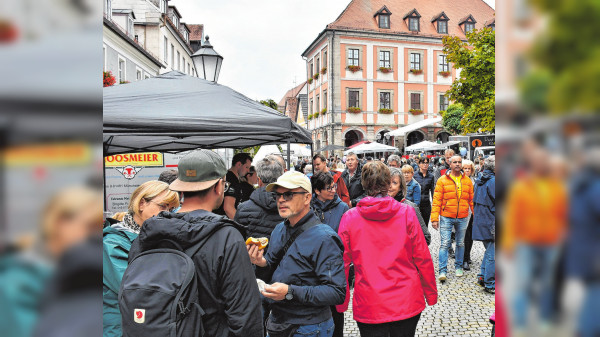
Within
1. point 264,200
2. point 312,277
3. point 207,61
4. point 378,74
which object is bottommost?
point 312,277

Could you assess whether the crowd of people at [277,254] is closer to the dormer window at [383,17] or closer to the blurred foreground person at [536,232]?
the blurred foreground person at [536,232]

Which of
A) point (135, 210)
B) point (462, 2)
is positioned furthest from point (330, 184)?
point (462, 2)

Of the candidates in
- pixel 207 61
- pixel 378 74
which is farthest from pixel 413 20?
pixel 207 61

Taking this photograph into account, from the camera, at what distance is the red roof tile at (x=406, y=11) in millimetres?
39062

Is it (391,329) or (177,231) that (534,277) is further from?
(391,329)

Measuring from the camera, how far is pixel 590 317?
1.15 feet

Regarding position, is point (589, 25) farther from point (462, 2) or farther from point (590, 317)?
point (462, 2)

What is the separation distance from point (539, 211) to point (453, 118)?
38.7 meters

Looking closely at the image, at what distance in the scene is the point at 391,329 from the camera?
2881 mm

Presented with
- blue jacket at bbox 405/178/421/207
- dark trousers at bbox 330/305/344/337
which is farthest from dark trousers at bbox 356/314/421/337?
blue jacket at bbox 405/178/421/207

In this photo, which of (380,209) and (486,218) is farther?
(486,218)

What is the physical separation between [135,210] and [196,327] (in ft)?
4.23

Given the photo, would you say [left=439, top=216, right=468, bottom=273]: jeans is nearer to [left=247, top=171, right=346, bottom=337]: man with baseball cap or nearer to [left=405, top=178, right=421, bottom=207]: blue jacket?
[left=405, top=178, right=421, bottom=207]: blue jacket

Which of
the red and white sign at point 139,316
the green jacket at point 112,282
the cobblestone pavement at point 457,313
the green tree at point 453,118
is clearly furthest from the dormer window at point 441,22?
the red and white sign at point 139,316
